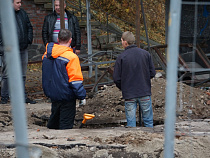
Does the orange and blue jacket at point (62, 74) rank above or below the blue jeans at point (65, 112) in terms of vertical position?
above

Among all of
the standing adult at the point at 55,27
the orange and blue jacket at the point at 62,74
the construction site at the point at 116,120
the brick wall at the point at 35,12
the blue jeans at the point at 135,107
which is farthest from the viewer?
the brick wall at the point at 35,12

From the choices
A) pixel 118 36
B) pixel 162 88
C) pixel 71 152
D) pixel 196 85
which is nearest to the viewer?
pixel 71 152

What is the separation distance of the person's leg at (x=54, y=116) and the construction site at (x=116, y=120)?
5.4 inches

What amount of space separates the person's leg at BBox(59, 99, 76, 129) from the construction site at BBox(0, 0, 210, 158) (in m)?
0.18

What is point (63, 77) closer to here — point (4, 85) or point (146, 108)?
point (146, 108)

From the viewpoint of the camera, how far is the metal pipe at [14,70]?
1453mm

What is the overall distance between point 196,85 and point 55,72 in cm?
458

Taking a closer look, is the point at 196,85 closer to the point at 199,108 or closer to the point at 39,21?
the point at 199,108

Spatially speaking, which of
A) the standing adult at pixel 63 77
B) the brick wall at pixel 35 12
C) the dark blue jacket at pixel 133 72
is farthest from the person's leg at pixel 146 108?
the brick wall at pixel 35 12

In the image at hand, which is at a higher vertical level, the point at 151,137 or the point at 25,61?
the point at 25,61

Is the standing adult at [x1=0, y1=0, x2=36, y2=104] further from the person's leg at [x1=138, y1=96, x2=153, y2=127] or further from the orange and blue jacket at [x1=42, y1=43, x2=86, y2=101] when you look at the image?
the person's leg at [x1=138, y1=96, x2=153, y2=127]

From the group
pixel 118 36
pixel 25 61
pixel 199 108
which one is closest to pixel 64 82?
pixel 25 61

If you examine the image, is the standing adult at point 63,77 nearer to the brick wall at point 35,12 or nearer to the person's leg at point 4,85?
the person's leg at point 4,85

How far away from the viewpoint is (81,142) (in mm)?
3789
